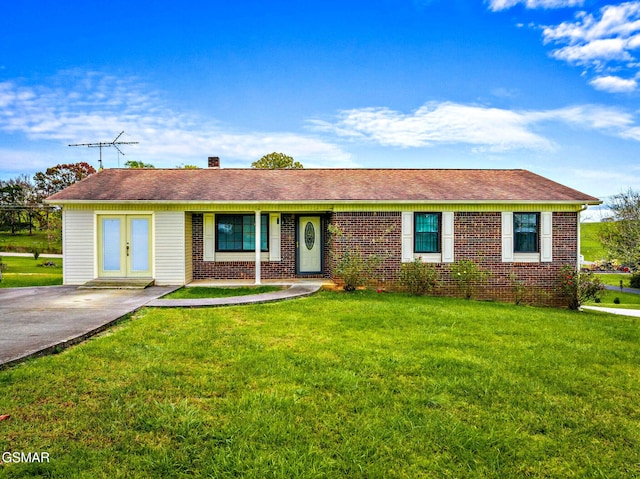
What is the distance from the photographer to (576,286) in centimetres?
1135

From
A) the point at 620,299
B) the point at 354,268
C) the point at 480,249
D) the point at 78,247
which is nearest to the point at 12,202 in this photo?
the point at 78,247

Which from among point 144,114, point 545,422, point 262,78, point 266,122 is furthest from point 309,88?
point 545,422

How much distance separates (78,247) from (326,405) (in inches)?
Result: 442

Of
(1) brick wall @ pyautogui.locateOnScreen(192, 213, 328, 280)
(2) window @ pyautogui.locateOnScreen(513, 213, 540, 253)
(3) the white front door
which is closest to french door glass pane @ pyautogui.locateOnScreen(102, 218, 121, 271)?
(1) brick wall @ pyautogui.locateOnScreen(192, 213, 328, 280)

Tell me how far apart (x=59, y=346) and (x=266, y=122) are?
21.6 m

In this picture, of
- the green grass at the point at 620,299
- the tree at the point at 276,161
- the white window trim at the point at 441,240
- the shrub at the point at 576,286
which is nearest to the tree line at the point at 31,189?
the tree at the point at 276,161

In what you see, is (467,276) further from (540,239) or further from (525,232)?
(540,239)

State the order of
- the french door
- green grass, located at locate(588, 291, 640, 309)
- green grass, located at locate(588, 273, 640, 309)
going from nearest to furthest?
1. the french door
2. green grass, located at locate(588, 273, 640, 309)
3. green grass, located at locate(588, 291, 640, 309)

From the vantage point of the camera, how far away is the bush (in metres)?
11.4

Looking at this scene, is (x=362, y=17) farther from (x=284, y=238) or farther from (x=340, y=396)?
(x=340, y=396)

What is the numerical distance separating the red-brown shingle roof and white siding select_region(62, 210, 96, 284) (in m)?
0.64

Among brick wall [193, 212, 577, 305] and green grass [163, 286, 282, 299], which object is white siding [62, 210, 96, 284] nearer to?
green grass [163, 286, 282, 299]

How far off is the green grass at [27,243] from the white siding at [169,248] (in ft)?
88.3

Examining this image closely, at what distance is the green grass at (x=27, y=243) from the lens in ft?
107
